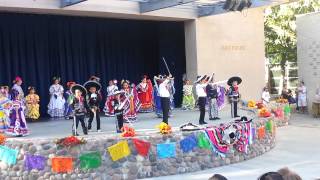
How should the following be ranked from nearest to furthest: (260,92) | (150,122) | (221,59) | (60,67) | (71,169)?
(71,169), (150,122), (60,67), (221,59), (260,92)

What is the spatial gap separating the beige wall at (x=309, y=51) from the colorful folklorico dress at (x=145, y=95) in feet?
32.2

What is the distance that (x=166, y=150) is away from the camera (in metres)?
11.4

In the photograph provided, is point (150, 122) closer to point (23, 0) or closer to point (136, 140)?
point (136, 140)

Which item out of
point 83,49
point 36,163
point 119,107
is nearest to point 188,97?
point 83,49

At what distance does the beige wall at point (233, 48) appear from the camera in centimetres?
2077

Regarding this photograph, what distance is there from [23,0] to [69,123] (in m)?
4.20

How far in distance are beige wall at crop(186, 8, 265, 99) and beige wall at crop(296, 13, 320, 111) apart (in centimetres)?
283

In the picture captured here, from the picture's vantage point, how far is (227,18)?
2166cm

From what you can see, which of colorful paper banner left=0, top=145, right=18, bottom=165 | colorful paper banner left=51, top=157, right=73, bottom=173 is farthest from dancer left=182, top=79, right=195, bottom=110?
colorful paper banner left=0, top=145, right=18, bottom=165

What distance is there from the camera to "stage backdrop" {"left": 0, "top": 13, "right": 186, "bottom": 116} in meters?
19.0

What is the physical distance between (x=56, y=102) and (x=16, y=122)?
18.5 feet

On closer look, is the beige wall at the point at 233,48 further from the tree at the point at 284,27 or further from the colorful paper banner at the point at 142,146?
the colorful paper banner at the point at 142,146

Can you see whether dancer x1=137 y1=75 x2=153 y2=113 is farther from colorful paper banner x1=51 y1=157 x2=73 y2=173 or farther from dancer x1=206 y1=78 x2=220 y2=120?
colorful paper banner x1=51 y1=157 x2=73 y2=173

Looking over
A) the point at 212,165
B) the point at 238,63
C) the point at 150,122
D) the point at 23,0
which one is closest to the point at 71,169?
the point at 212,165
